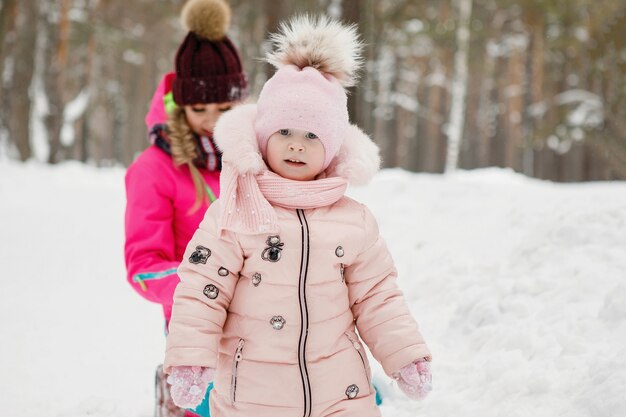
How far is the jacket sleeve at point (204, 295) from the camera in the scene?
6.58 feet

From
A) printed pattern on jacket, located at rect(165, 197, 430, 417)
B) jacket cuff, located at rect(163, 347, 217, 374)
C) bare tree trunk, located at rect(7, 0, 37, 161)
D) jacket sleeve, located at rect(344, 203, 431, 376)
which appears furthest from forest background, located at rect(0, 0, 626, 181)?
jacket cuff, located at rect(163, 347, 217, 374)

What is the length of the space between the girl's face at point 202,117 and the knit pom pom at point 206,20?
44 centimetres

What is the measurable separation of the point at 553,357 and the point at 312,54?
6.88 feet

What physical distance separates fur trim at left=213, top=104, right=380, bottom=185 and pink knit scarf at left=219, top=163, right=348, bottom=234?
0.19 feet

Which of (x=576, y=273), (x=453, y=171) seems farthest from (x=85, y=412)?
(x=453, y=171)

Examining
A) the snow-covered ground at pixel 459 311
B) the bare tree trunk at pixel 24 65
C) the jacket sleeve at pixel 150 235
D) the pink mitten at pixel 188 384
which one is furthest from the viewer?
the bare tree trunk at pixel 24 65

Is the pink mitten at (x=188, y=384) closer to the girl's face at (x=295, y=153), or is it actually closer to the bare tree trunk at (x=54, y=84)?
the girl's face at (x=295, y=153)

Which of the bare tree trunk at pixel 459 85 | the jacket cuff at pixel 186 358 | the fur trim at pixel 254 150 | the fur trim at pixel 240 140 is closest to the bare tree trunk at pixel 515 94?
the bare tree trunk at pixel 459 85

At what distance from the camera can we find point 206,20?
3295 millimetres

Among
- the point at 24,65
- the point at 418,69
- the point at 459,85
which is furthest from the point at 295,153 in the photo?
the point at 418,69

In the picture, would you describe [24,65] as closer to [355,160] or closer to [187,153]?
[187,153]

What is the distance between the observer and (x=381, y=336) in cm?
223

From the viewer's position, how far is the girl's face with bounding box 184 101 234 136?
10.3ft

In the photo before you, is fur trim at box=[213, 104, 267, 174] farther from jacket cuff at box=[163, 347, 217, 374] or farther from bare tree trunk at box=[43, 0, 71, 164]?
bare tree trunk at box=[43, 0, 71, 164]
